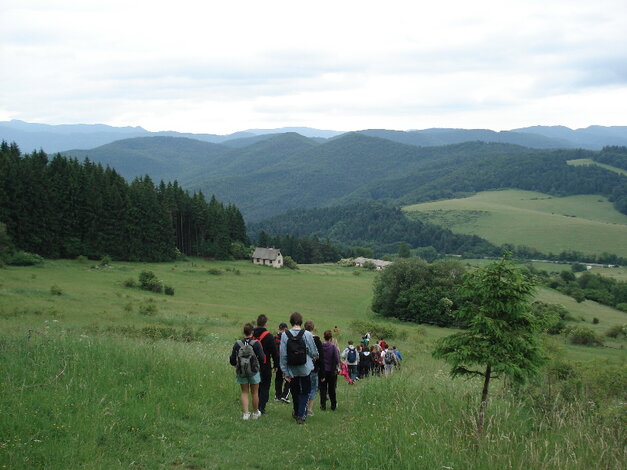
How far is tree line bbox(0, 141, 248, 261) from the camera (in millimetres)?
54625

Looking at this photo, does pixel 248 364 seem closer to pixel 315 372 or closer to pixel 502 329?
pixel 315 372

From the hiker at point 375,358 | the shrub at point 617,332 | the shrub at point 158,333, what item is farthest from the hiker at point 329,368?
the shrub at point 617,332

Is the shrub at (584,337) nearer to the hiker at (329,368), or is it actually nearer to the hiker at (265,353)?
the hiker at (329,368)

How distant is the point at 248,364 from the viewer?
9.87 metres

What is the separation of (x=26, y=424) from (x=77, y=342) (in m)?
3.98

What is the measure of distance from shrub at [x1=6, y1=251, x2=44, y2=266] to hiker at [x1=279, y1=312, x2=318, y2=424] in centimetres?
4768

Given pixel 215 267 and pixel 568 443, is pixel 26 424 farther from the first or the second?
pixel 215 267

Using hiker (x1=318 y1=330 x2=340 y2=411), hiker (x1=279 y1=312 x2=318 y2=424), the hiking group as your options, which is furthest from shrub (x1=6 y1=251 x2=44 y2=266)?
hiker (x1=279 y1=312 x2=318 y2=424)

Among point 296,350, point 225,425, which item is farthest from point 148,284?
point 225,425

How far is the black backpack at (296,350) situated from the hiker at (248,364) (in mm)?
571

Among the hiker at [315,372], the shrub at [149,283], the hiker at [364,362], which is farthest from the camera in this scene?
the shrub at [149,283]

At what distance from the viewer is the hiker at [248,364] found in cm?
991

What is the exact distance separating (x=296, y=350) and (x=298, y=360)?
208mm

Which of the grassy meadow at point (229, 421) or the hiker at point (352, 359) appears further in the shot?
the hiker at point (352, 359)
